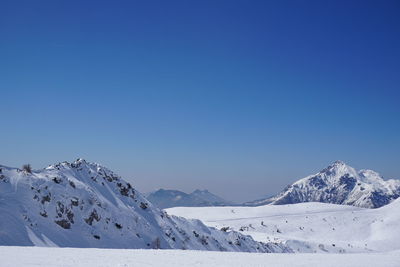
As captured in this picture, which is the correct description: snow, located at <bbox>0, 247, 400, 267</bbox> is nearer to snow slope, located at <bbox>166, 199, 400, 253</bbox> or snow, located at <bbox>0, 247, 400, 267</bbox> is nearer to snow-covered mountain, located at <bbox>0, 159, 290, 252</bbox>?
snow-covered mountain, located at <bbox>0, 159, 290, 252</bbox>

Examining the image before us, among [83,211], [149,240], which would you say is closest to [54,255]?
[83,211]

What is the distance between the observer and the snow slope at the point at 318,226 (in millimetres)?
47559

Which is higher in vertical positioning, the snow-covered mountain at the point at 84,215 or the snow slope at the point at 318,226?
the snow-covered mountain at the point at 84,215

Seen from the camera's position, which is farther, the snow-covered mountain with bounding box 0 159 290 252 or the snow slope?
the snow slope

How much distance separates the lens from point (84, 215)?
985 inches

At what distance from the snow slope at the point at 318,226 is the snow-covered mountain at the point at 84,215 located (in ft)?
54.2

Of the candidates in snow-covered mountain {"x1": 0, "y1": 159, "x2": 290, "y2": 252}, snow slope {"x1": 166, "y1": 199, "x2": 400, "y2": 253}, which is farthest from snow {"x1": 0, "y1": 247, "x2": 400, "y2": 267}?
snow slope {"x1": 166, "y1": 199, "x2": 400, "y2": 253}

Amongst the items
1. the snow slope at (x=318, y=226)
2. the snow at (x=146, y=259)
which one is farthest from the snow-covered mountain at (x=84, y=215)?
the snow slope at (x=318, y=226)

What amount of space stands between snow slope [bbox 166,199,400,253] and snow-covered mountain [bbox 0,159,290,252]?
16.5 meters

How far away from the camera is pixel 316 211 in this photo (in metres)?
74.1

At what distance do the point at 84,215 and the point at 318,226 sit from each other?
1864 inches

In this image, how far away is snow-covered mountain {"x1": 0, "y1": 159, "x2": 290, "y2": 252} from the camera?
69.6ft

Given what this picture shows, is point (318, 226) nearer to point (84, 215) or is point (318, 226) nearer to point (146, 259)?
point (84, 215)

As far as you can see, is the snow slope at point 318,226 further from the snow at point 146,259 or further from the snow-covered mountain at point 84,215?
the snow at point 146,259
